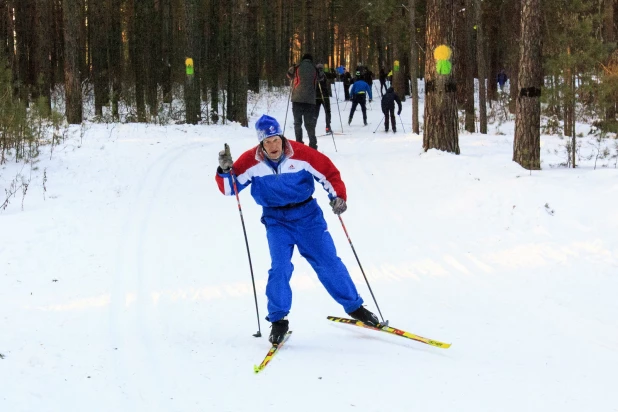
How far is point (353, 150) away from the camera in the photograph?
13.4m

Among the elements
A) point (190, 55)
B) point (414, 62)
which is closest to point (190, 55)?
point (190, 55)

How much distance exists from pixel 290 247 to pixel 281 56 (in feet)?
111

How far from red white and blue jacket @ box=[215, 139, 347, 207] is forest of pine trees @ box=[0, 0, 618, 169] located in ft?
20.0

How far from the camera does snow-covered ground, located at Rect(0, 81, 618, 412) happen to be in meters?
3.71

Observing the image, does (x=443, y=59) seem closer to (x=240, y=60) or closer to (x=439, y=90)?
(x=439, y=90)

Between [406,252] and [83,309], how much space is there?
3.53 m

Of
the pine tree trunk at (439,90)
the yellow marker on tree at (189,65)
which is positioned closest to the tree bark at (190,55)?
the yellow marker on tree at (189,65)

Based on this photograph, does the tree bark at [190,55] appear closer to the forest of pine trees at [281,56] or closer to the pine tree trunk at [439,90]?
the forest of pine trees at [281,56]

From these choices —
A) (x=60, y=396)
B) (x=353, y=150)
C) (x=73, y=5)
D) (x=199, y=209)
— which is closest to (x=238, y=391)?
(x=60, y=396)

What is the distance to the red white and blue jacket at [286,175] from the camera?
4511 mm

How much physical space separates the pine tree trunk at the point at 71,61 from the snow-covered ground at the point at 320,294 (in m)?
4.55

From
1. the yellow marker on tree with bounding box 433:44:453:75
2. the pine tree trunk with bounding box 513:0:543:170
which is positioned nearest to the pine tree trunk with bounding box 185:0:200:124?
the yellow marker on tree with bounding box 433:44:453:75

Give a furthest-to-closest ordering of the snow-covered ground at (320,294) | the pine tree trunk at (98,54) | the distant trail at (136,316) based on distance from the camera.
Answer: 1. the pine tree trunk at (98,54)
2. the distant trail at (136,316)
3. the snow-covered ground at (320,294)

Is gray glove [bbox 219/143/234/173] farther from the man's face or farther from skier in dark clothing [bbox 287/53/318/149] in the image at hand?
skier in dark clothing [bbox 287/53/318/149]
